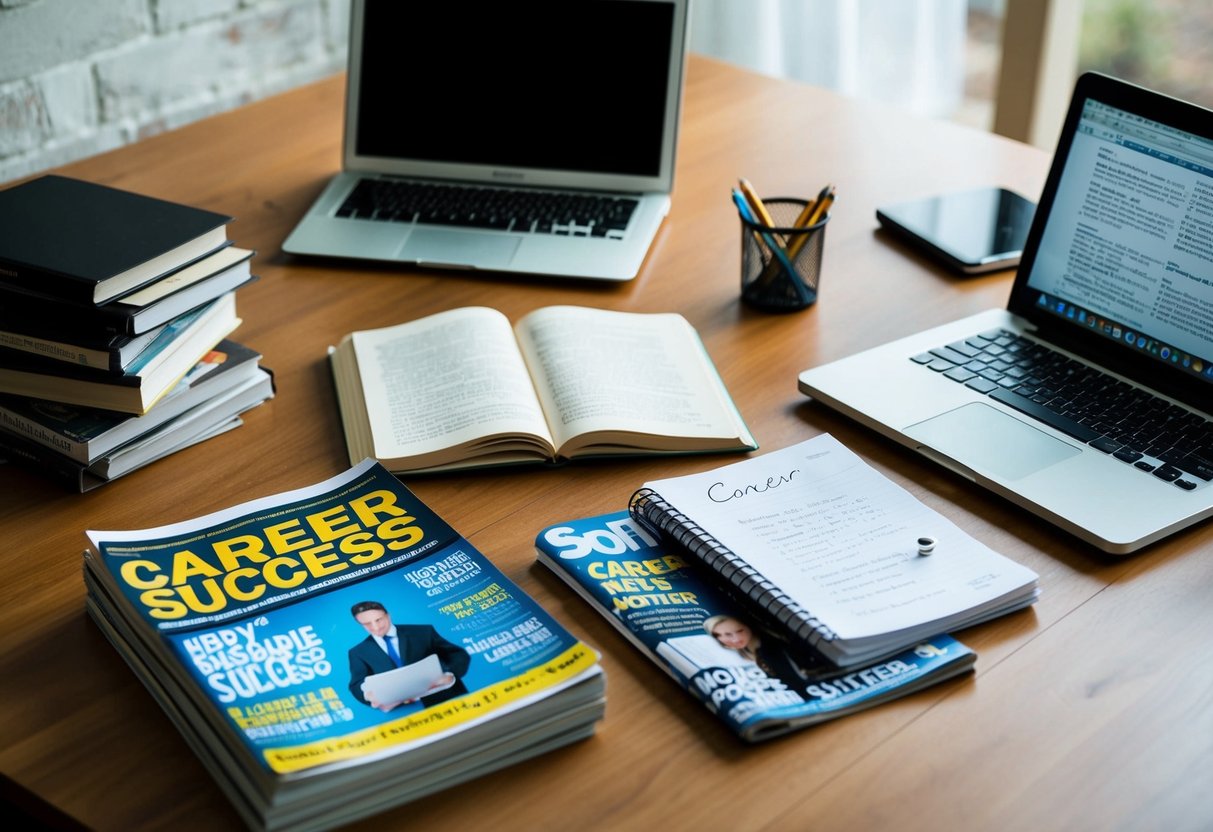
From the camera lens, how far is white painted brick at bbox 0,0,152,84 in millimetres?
1787

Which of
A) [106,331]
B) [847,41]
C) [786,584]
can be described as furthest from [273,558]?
[847,41]

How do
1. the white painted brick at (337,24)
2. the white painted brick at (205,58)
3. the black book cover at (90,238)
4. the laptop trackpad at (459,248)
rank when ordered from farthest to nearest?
1. the white painted brick at (337,24)
2. the white painted brick at (205,58)
3. the laptop trackpad at (459,248)
4. the black book cover at (90,238)

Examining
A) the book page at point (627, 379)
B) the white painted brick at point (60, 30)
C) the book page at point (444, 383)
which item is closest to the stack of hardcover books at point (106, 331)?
the book page at point (444, 383)

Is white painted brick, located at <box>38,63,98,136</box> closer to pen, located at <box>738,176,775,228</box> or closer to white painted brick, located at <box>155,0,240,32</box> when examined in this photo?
white painted brick, located at <box>155,0,240,32</box>

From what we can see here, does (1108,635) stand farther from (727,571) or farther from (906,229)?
(906,229)

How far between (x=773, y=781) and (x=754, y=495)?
269 millimetres

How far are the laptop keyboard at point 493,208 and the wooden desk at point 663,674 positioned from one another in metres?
0.08

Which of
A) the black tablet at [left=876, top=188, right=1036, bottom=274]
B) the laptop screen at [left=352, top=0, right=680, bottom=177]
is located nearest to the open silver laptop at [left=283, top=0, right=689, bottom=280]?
the laptop screen at [left=352, top=0, right=680, bottom=177]

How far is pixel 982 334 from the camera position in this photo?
1146 millimetres

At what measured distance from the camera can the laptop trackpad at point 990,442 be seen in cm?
97

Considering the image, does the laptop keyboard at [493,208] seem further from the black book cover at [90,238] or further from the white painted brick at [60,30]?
the white painted brick at [60,30]

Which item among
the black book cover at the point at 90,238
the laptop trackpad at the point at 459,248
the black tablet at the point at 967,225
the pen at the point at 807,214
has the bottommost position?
the laptop trackpad at the point at 459,248

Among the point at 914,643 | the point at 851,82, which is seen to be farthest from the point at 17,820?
the point at 851,82

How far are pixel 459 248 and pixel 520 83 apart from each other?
227 mm
